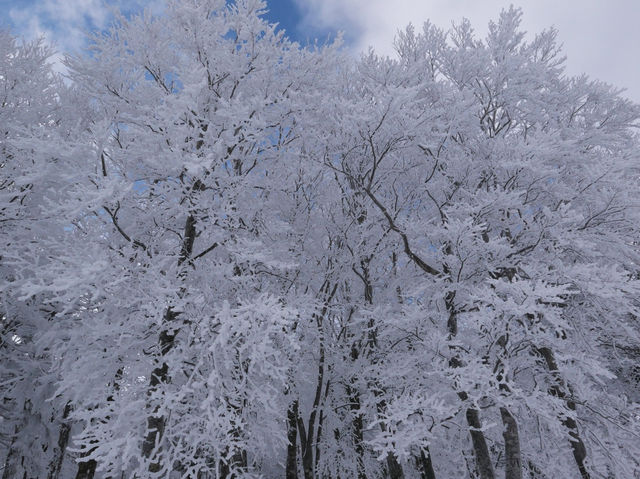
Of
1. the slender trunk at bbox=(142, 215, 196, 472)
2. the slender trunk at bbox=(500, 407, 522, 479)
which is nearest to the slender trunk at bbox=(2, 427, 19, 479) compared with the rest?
the slender trunk at bbox=(142, 215, 196, 472)

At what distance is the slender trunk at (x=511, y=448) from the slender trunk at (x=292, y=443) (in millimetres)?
3701

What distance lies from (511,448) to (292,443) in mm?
4430

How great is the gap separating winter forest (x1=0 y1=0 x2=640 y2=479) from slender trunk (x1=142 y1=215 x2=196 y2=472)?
1.7 inches

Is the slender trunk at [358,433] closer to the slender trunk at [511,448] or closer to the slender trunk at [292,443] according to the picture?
the slender trunk at [292,443]

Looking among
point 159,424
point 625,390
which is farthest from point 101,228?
point 625,390

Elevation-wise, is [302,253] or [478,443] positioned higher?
[302,253]

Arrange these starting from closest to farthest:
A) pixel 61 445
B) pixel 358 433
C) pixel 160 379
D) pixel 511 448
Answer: pixel 160 379 → pixel 511 448 → pixel 358 433 → pixel 61 445

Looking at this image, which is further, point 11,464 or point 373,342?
point 373,342

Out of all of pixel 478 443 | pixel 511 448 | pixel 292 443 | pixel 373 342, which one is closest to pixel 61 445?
pixel 292 443

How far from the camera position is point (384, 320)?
7.03m

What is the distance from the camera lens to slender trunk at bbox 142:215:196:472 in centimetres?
523

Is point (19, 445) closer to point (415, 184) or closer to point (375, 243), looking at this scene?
point (375, 243)

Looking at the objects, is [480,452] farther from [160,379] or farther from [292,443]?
[160,379]

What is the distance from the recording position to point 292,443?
887cm
